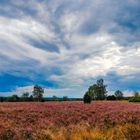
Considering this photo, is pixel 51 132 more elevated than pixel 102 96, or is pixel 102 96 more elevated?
pixel 102 96

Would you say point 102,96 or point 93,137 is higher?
point 102,96

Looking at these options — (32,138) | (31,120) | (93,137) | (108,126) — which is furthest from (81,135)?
(31,120)

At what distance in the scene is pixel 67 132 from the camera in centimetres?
1586

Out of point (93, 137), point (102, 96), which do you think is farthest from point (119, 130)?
point (102, 96)

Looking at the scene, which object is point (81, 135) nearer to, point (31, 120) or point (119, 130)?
point (119, 130)

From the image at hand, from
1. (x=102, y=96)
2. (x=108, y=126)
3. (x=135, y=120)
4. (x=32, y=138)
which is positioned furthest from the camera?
(x=102, y=96)

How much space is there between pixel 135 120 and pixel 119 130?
445cm

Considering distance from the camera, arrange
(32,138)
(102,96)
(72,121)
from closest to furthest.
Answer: (32,138)
(72,121)
(102,96)

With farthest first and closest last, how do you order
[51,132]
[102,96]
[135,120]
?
[102,96] → [135,120] → [51,132]

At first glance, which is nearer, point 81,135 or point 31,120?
point 81,135

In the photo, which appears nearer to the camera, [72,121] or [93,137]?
[93,137]

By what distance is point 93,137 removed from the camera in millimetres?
15250

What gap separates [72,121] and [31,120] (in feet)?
7.04

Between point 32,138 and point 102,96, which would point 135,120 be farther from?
point 102,96
